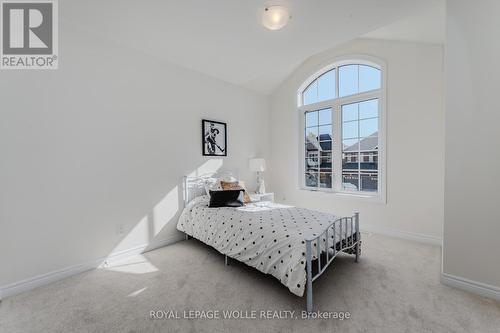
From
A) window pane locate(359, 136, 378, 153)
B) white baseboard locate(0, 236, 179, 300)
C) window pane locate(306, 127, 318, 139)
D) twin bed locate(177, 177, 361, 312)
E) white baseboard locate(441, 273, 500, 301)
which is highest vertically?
window pane locate(306, 127, 318, 139)

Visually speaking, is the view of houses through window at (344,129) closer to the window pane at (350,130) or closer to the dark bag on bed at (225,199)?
the window pane at (350,130)

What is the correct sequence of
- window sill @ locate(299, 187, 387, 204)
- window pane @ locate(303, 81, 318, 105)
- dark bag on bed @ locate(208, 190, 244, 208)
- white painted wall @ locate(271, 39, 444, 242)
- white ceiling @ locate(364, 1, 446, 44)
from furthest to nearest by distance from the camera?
1. window pane @ locate(303, 81, 318, 105)
2. window sill @ locate(299, 187, 387, 204)
3. dark bag on bed @ locate(208, 190, 244, 208)
4. white painted wall @ locate(271, 39, 444, 242)
5. white ceiling @ locate(364, 1, 446, 44)

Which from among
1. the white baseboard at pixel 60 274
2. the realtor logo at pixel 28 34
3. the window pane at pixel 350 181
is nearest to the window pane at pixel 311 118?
the window pane at pixel 350 181

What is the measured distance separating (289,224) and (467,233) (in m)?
1.62

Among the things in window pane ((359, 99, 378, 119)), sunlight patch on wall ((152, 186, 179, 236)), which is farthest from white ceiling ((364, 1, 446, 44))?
sunlight patch on wall ((152, 186, 179, 236))

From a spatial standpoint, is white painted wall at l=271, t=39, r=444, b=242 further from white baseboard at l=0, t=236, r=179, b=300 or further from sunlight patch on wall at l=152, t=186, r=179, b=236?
white baseboard at l=0, t=236, r=179, b=300

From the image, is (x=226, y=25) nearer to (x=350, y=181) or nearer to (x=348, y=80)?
(x=348, y=80)

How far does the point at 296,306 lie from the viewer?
1.85 metres

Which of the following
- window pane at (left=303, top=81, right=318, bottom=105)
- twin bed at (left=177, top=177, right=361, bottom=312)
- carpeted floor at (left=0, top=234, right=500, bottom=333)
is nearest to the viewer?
carpeted floor at (left=0, top=234, right=500, bottom=333)

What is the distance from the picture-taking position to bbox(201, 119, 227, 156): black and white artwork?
144 inches

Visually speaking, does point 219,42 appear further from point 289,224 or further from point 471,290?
point 471,290

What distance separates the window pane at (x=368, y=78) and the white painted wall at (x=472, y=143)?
5.39ft

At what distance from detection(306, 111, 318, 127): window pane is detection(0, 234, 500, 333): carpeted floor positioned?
2.75 meters

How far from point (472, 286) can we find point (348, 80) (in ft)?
11.1
